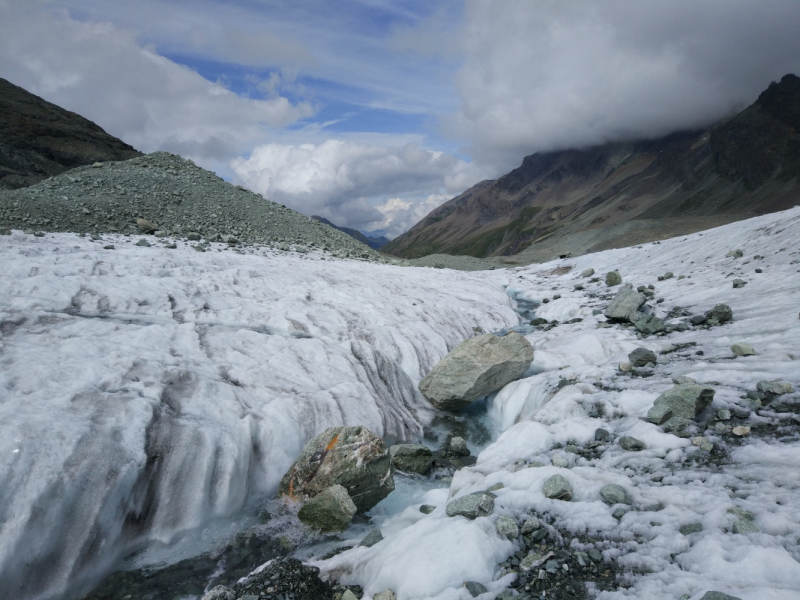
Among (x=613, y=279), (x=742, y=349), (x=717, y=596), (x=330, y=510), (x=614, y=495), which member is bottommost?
(x=330, y=510)

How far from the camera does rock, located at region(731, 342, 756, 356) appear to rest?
33.7ft

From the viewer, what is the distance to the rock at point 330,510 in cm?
829

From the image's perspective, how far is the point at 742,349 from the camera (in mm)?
10422

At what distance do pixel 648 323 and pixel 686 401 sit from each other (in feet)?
26.4

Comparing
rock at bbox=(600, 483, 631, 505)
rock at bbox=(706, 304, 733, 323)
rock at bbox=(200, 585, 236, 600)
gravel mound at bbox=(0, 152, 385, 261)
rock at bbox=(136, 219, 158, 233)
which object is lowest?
rock at bbox=(200, 585, 236, 600)

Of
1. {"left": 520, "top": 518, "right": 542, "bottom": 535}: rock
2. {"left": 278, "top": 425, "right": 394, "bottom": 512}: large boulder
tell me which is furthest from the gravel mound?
{"left": 520, "top": 518, "right": 542, "bottom": 535}: rock

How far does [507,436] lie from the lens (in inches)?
388

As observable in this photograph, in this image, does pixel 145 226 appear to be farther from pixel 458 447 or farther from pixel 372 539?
pixel 372 539

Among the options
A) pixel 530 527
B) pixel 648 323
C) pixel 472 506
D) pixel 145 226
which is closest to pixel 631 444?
pixel 530 527

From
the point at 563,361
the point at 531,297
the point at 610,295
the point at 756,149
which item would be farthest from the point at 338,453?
the point at 756,149

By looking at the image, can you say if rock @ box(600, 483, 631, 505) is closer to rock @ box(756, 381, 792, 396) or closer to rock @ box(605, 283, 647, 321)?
rock @ box(756, 381, 792, 396)

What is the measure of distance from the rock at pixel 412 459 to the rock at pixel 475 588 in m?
4.99

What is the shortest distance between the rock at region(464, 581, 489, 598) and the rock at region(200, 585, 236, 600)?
3.48 meters

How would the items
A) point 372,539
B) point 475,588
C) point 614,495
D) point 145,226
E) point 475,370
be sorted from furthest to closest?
point 145,226 < point 475,370 < point 372,539 < point 614,495 < point 475,588
